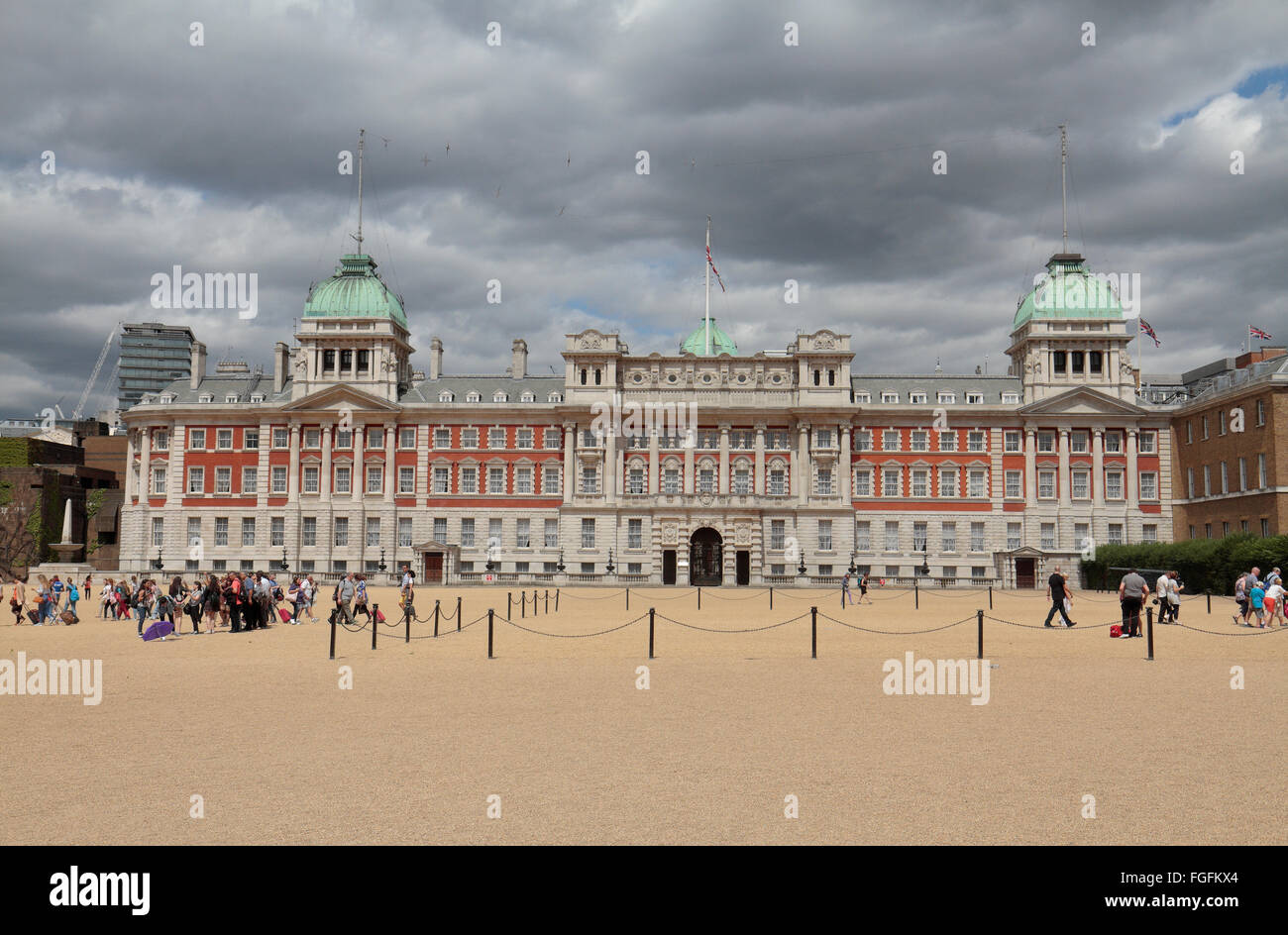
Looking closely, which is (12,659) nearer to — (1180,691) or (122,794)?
(122,794)

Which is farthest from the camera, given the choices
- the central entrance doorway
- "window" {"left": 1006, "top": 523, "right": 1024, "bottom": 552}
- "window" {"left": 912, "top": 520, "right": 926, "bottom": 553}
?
the central entrance doorway

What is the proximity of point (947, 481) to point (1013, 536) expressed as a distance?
5994mm

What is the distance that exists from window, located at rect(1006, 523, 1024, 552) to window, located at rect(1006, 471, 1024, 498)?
2.18 meters

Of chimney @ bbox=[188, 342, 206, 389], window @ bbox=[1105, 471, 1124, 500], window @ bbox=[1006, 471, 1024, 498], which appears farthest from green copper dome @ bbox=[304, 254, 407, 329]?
window @ bbox=[1105, 471, 1124, 500]

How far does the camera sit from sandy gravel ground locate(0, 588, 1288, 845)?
8828 mm

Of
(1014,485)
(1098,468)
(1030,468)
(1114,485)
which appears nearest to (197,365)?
(1014,485)

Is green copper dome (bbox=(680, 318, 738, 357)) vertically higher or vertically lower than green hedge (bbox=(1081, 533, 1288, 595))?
higher

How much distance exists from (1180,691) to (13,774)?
17483 millimetres

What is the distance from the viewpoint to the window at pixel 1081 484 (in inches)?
2749

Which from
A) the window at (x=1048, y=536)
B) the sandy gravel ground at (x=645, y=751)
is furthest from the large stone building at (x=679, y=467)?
the sandy gravel ground at (x=645, y=751)

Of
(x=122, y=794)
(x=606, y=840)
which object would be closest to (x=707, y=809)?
(x=606, y=840)

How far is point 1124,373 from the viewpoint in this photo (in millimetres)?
70500

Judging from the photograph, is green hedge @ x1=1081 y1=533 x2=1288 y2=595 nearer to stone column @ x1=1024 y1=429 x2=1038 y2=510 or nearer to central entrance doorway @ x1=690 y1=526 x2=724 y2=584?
stone column @ x1=1024 y1=429 x2=1038 y2=510

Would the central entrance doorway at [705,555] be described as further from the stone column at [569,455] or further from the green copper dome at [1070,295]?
the green copper dome at [1070,295]
